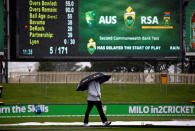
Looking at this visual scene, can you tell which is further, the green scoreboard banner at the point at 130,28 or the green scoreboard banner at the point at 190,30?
the green scoreboard banner at the point at 190,30

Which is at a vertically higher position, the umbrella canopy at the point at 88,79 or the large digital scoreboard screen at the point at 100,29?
the large digital scoreboard screen at the point at 100,29

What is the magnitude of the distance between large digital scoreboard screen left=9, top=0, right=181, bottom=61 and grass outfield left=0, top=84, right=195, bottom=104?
3848 millimetres

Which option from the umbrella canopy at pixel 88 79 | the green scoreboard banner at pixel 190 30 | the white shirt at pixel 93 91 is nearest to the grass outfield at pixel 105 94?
the green scoreboard banner at pixel 190 30

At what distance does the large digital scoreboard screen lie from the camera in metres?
13.2

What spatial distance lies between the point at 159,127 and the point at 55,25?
501 centimetres

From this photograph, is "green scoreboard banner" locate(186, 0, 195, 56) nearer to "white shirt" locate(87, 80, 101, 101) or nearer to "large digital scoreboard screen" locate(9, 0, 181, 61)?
"large digital scoreboard screen" locate(9, 0, 181, 61)

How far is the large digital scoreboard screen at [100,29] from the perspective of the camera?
43.5 feet

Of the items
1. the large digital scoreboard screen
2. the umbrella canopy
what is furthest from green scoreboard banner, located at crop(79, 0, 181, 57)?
the umbrella canopy

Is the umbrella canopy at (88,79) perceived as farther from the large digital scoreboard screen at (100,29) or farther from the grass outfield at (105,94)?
the grass outfield at (105,94)

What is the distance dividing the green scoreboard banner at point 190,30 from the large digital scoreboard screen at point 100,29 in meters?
0.74

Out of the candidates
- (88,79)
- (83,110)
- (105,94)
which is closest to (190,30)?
(83,110)

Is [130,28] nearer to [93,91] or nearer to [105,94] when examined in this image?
[93,91]

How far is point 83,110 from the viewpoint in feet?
39.2

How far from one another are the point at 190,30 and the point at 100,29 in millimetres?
3233
